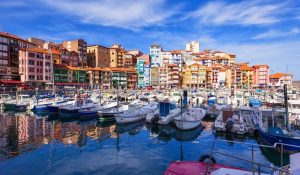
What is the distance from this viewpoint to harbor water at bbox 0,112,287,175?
18.9 m

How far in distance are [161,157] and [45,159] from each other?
911cm

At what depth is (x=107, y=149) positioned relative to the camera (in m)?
23.8

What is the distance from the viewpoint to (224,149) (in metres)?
23.9

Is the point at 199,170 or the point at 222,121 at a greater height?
the point at 199,170

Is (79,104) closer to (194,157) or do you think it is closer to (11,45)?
(194,157)

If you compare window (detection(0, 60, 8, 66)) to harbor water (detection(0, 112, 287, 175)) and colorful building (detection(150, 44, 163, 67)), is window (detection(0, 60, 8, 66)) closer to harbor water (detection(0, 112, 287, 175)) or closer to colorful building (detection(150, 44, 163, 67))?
harbor water (detection(0, 112, 287, 175))

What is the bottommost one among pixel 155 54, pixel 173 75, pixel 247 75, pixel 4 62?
pixel 173 75

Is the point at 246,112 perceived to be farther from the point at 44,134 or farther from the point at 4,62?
the point at 4,62

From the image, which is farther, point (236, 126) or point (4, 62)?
point (4, 62)

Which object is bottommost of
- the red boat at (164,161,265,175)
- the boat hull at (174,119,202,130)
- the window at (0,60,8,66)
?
the boat hull at (174,119,202,130)

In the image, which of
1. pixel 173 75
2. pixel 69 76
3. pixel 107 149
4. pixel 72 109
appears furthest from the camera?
pixel 173 75

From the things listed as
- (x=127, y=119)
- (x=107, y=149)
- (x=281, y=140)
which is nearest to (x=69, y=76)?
(x=127, y=119)

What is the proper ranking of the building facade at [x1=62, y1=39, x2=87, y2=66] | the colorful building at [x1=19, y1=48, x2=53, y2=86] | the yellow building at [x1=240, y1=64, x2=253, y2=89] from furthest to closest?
the yellow building at [x1=240, y1=64, x2=253, y2=89]
the building facade at [x1=62, y1=39, x2=87, y2=66]
the colorful building at [x1=19, y1=48, x2=53, y2=86]

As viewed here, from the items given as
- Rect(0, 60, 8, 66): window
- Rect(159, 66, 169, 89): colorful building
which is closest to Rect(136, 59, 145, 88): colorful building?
Rect(159, 66, 169, 89): colorful building
